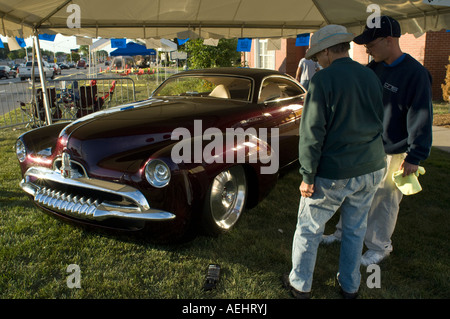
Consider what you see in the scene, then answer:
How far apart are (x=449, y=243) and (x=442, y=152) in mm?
3851

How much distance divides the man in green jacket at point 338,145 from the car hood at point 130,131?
146 centimetres

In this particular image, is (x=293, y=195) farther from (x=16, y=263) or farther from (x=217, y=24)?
(x=217, y=24)

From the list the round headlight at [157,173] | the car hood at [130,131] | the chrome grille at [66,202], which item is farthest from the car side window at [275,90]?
the chrome grille at [66,202]

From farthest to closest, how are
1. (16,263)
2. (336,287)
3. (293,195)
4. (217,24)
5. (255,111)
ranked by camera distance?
(217,24) < (293,195) < (255,111) < (16,263) < (336,287)

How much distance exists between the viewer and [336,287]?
2684mm

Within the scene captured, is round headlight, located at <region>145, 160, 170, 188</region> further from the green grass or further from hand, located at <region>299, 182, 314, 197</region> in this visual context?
hand, located at <region>299, 182, 314, 197</region>

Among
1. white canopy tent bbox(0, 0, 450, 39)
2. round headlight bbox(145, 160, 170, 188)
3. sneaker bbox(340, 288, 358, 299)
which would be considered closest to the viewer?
sneaker bbox(340, 288, 358, 299)

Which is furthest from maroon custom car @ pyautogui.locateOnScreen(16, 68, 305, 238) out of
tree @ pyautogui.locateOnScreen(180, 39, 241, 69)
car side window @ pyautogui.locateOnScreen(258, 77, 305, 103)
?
tree @ pyautogui.locateOnScreen(180, 39, 241, 69)

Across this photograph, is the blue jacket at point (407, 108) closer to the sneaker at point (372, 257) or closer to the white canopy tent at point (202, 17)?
the sneaker at point (372, 257)

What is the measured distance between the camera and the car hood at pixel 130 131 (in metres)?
3.04

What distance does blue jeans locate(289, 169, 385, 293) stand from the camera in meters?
2.24

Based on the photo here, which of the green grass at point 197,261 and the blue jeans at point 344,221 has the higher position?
the blue jeans at point 344,221

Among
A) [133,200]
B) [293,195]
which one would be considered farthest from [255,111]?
[133,200]

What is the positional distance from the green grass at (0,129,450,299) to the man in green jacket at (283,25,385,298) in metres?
0.60
